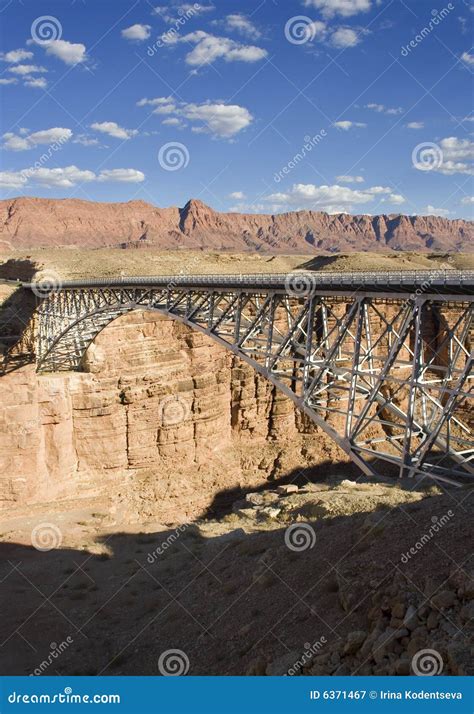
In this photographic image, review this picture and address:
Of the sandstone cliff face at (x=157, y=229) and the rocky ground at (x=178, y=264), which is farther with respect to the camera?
the sandstone cliff face at (x=157, y=229)

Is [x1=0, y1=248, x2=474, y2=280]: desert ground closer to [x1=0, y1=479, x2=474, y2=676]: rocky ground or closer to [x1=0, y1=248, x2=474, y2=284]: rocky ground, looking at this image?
[x1=0, y1=248, x2=474, y2=284]: rocky ground

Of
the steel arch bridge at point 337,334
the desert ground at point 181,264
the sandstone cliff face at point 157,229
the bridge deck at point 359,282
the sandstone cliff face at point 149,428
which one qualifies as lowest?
the sandstone cliff face at point 149,428

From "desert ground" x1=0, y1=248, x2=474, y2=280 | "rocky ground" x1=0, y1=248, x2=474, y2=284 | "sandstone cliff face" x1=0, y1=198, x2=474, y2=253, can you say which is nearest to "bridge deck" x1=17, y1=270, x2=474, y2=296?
"rocky ground" x1=0, y1=248, x2=474, y2=284

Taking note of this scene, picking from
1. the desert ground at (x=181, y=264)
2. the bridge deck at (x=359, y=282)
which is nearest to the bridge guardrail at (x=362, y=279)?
the bridge deck at (x=359, y=282)

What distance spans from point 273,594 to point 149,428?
2641 cm

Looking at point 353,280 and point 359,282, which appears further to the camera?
point 353,280

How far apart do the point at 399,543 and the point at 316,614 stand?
2337mm

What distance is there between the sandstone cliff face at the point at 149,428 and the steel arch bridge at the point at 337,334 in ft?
9.71

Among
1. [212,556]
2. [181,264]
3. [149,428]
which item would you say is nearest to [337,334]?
[212,556]

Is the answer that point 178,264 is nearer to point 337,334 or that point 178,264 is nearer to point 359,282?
point 337,334

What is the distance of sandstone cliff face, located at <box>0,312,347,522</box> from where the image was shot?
1286 inches

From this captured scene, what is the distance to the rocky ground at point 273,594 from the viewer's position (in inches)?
343

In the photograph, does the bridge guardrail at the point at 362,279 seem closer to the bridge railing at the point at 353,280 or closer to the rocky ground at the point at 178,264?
the bridge railing at the point at 353,280

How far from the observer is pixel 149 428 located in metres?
38.7
